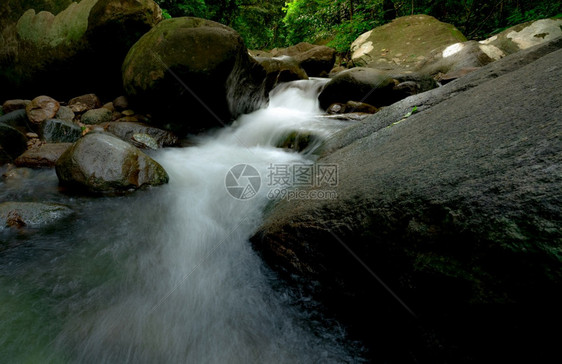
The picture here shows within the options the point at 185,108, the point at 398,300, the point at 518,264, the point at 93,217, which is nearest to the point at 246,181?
the point at 93,217

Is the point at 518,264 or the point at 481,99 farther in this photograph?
the point at 481,99

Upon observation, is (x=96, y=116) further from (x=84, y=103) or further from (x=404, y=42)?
(x=404, y=42)

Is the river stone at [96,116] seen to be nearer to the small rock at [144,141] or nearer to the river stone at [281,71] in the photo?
the small rock at [144,141]

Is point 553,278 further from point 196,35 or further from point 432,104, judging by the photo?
point 196,35

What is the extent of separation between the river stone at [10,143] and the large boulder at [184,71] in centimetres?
193

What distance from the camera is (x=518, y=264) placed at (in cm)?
87

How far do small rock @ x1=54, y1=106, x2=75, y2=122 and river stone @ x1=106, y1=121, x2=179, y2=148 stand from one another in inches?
39.0

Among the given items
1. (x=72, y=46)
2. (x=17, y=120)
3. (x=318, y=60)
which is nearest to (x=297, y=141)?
(x=17, y=120)

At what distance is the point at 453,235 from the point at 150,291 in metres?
2.15

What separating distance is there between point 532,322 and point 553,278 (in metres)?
0.18

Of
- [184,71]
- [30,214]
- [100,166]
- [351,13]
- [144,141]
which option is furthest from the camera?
[351,13]

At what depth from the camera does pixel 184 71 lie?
4.42 m

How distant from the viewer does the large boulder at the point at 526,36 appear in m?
6.28

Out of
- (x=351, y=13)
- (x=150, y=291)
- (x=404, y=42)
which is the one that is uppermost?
(x=351, y=13)
